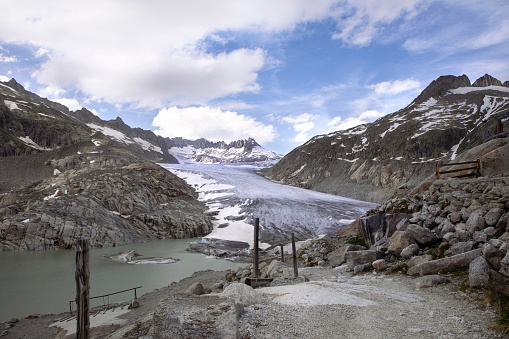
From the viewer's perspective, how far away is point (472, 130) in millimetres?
69125

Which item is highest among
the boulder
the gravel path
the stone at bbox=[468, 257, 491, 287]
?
the stone at bbox=[468, 257, 491, 287]

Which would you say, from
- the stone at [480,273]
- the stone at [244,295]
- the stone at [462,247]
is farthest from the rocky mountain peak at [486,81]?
the stone at [244,295]

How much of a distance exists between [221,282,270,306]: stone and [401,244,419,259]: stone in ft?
21.1

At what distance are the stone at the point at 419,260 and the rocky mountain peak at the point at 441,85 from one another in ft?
397

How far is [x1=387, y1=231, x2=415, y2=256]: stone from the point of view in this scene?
463 inches

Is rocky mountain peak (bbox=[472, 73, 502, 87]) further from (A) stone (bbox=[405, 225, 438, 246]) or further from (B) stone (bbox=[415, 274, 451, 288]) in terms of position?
(B) stone (bbox=[415, 274, 451, 288])

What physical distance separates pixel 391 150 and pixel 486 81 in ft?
309

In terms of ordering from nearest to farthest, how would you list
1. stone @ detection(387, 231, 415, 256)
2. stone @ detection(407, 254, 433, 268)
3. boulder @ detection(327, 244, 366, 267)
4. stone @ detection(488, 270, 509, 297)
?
stone @ detection(488, 270, 509, 297), stone @ detection(407, 254, 433, 268), stone @ detection(387, 231, 415, 256), boulder @ detection(327, 244, 366, 267)

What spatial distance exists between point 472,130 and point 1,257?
85.0 m

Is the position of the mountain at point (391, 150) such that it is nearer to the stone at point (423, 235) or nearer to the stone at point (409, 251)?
the stone at point (423, 235)

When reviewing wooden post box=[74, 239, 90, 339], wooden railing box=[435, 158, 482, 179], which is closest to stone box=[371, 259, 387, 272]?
wooden railing box=[435, 158, 482, 179]

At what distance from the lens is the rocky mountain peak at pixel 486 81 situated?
13212 cm

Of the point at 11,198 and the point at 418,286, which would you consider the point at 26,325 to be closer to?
the point at 418,286

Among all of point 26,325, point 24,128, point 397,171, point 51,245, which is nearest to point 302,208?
point 397,171
